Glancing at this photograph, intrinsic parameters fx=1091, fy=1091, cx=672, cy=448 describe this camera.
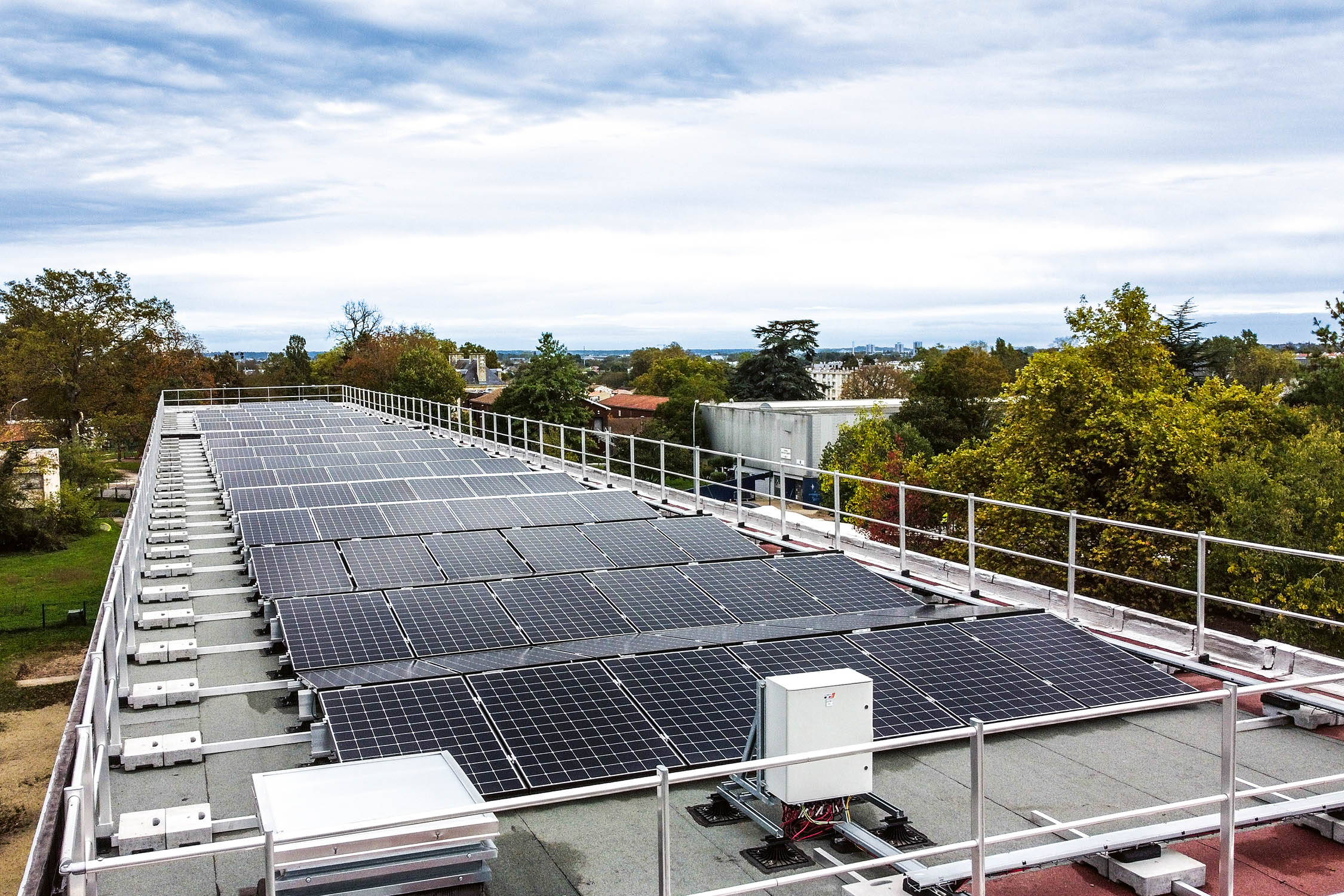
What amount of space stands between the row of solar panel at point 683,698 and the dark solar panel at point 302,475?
17091mm

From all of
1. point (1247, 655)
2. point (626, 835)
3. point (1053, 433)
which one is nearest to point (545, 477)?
point (1247, 655)

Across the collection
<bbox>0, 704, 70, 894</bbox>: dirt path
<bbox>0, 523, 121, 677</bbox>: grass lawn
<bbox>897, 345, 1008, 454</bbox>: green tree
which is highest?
<bbox>897, 345, 1008, 454</bbox>: green tree

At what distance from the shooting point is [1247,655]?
10.5 metres

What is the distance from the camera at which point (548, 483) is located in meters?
23.3

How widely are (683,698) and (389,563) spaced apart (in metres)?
6.12

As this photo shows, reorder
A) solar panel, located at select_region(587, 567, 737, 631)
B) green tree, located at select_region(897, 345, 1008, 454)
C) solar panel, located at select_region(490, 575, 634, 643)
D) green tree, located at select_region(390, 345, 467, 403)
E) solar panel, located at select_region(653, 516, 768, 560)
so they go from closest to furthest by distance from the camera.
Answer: solar panel, located at select_region(490, 575, 634, 643)
solar panel, located at select_region(587, 567, 737, 631)
solar panel, located at select_region(653, 516, 768, 560)
green tree, located at select_region(897, 345, 1008, 454)
green tree, located at select_region(390, 345, 467, 403)

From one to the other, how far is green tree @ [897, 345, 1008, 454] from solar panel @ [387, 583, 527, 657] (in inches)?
2667

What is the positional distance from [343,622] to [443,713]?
9.21ft

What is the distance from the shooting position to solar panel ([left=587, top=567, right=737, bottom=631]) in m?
10.9

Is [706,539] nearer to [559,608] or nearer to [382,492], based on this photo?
[559,608]

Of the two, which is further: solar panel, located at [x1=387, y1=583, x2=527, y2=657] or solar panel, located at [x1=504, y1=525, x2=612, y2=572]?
solar panel, located at [x1=504, y1=525, x2=612, y2=572]

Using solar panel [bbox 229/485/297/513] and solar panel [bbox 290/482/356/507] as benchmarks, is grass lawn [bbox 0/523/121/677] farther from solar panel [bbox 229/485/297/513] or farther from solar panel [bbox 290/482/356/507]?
solar panel [bbox 229/485/297/513]

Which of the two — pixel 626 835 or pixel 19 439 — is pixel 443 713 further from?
pixel 19 439

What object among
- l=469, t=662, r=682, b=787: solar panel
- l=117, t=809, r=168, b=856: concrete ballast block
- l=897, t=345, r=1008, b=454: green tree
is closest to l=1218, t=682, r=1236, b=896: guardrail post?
l=469, t=662, r=682, b=787: solar panel
